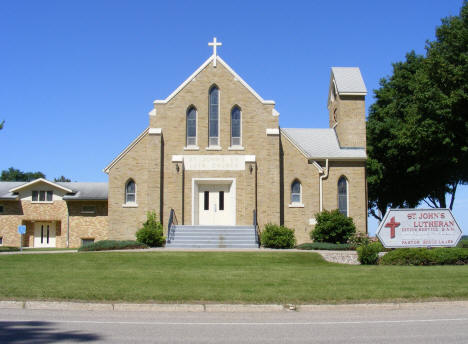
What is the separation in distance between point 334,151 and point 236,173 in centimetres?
640

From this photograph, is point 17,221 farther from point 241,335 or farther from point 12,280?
point 241,335

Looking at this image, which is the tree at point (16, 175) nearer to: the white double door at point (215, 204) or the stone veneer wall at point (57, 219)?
the stone veneer wall at point (57, 219)

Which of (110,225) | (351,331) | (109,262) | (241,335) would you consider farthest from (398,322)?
(110,225)

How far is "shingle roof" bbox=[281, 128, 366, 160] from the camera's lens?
99.5ft

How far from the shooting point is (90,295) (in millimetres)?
11883

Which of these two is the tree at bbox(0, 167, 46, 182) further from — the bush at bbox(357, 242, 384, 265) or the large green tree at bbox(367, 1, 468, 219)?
the bush at bbox(357, 242, 384, 265)

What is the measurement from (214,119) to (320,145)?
23.0ft

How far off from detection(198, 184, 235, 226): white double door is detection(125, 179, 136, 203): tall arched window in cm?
363

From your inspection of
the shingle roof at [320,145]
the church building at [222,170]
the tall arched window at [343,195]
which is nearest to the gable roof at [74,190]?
the church building at [222,170]

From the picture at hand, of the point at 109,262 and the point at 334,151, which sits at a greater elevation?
the point at 334,151

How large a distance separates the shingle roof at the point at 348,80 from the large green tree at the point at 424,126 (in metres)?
3.27

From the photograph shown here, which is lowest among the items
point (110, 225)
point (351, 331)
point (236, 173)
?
point (351, 331)

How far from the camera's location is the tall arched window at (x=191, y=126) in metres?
29.1

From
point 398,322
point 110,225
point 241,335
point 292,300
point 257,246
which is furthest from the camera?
point 110,225
